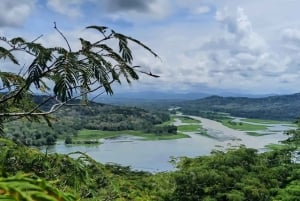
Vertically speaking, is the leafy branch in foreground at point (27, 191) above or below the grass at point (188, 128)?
above

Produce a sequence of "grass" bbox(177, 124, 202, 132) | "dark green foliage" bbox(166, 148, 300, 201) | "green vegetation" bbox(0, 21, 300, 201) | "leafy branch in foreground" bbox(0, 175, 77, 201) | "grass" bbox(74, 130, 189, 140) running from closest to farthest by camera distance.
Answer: "leafy branch in foreground" bbox(0, 175, 77, 201) → "green vegetation" bbox(0, 21, 300, 201) → "dark green foliage" bbox(166, 148, 300, 201) → "grass" bbox(74, 130, 189, 140) → "grass" bbox(177, 124, 202, 132)

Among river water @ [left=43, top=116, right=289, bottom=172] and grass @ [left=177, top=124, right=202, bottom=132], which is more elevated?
grass @ [left=177, top=124, right=202, bottom=132]

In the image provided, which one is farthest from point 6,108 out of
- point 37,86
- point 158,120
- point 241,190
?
point 158,120

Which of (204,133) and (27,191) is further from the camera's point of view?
(204,133)

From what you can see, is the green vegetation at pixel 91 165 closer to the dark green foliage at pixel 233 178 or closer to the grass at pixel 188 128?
the dark green foliage at pixel 233 178

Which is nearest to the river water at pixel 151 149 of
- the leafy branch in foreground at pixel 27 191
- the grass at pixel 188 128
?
the grass at pixel 188 128

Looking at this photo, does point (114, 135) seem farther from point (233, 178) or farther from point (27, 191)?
point (27, 191)

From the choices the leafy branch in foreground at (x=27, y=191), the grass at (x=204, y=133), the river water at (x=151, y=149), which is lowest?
the river water at (x=151, y=149)

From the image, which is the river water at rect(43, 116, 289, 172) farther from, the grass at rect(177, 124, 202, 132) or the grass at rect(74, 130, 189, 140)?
the grass at rect(177, 124, 202, 132)

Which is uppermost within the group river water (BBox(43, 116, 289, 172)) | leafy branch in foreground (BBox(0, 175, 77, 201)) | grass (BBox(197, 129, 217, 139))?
leafy branch in foreground (BBox(0, 175, 77, 201))

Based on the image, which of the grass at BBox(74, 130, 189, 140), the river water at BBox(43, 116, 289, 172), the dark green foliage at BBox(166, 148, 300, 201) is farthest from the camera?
the grass at BBox(74, 130, 189, 140)

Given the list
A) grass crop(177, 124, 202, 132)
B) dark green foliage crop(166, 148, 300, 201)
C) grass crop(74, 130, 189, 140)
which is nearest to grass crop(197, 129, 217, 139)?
grass crop(177, 124, 202, 132)

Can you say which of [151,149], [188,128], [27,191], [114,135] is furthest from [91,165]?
[188,128]
